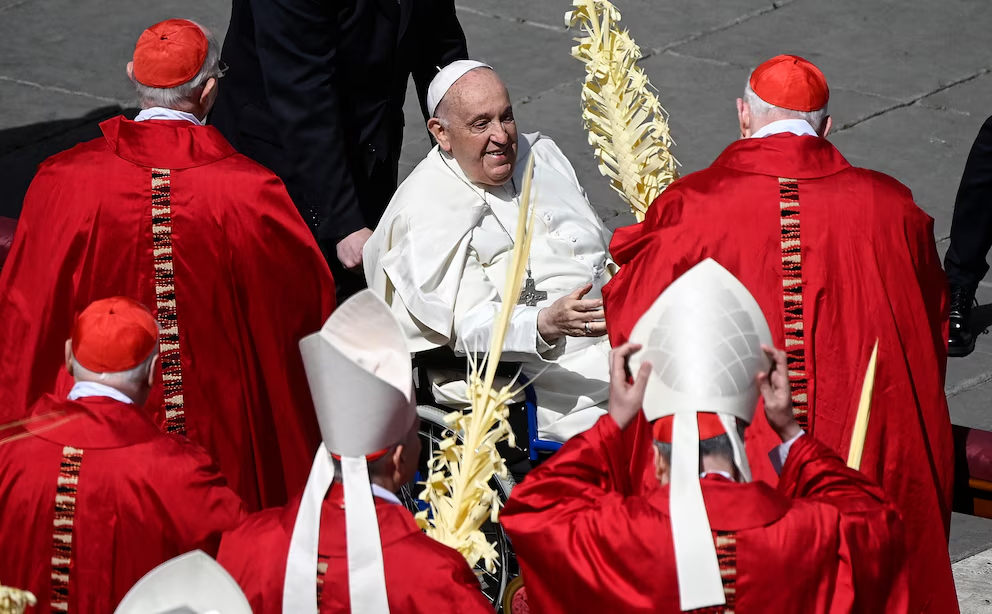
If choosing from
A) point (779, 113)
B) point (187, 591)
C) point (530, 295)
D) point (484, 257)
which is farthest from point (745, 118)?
point (187, 591)

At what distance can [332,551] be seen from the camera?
3.15 meters

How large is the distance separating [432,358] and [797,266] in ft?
4.43

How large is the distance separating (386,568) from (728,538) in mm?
659

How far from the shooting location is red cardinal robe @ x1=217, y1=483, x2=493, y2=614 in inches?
123

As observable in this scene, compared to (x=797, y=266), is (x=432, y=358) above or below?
below

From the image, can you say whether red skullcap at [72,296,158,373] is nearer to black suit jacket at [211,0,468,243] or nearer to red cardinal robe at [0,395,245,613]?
red cardinal robe at [0,395,245,613]

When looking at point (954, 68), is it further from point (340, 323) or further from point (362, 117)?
point (340, 323)

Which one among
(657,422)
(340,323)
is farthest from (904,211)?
(340,323)

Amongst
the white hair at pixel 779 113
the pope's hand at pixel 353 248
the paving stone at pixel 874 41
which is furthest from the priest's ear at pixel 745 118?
the paving stone at pixel 874 41

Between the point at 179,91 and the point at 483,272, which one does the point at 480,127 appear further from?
the point at 179,91

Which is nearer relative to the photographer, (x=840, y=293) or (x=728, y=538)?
(x=728, y=538)

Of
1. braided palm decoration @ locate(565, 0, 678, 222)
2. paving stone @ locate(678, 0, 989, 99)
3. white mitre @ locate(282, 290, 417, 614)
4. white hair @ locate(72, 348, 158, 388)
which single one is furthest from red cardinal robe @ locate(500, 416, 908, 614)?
paving stone @ locate(678, 0, 989, 99)

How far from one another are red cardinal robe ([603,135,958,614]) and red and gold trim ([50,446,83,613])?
1.50 metres

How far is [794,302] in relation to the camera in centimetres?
425
